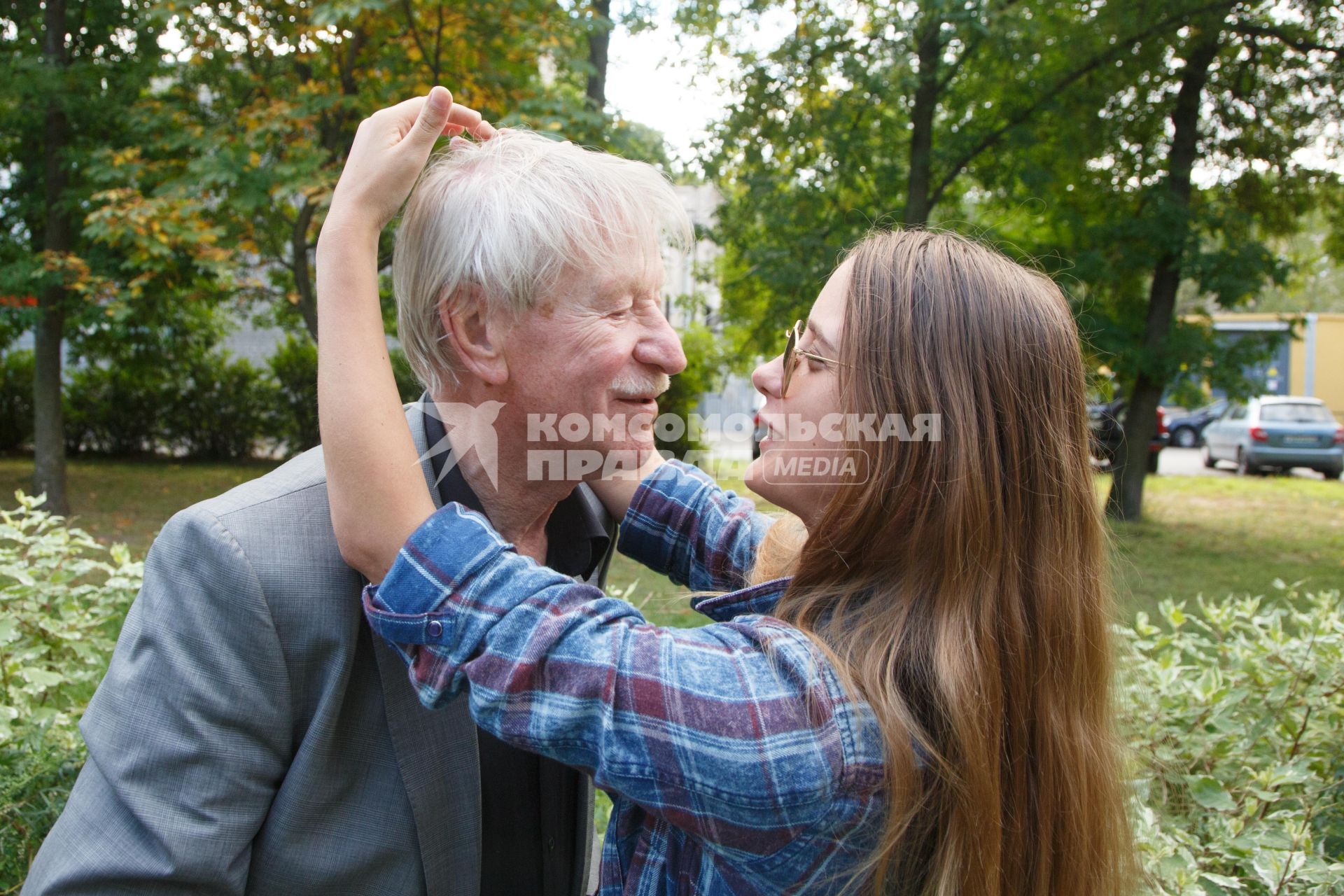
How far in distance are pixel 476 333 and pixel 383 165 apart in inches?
17.0

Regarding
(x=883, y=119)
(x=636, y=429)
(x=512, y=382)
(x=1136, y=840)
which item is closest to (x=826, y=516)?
(x=636, y=429)

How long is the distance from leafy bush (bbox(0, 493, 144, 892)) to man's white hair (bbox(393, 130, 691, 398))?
1.41 m

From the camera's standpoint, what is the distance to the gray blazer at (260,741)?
135 centimetres

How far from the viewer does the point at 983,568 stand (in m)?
1.39

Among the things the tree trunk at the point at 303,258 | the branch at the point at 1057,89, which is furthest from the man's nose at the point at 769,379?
the branch at the point at 1057,89

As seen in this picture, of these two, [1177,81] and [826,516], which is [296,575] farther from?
[1177,81]

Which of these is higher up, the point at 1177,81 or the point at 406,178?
the point at 1177,81

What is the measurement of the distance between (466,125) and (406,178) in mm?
273

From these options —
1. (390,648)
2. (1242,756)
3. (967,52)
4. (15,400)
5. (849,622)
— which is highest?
(967,52)

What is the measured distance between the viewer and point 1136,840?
6.73ft

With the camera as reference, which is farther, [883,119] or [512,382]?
[883,119]

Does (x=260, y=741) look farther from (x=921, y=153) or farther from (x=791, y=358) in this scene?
(x=921, y=153)

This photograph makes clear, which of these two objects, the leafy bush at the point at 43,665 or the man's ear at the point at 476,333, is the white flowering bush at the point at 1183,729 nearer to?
the leafy bush at the point at 43,665

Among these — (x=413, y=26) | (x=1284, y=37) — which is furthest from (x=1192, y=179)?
(x=413, y=26)
